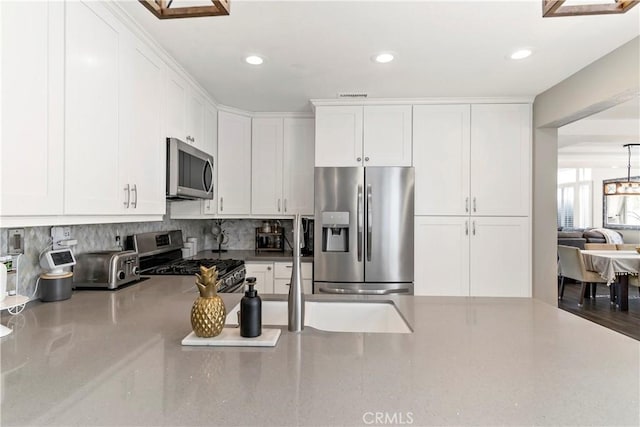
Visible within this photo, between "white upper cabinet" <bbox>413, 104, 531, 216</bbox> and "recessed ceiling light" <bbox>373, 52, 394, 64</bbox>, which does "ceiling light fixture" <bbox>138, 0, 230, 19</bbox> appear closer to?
"recessed ceiling light" <bbox>373, 52, 394, 64</bbox>

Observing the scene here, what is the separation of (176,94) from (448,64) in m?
1.90

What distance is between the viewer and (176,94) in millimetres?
2453

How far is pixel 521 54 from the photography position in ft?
7.41

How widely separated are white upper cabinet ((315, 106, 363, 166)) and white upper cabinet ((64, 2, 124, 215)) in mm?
1792

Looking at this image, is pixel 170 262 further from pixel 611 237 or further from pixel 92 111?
pixel 611 237

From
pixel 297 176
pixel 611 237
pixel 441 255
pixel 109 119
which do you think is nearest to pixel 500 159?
pixel 441 255

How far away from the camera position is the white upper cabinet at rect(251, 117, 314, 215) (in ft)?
11.9

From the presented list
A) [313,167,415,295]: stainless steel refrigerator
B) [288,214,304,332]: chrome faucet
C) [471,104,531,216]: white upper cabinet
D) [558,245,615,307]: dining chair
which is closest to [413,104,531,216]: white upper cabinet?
[471,104,531,216]: white upper cabinet

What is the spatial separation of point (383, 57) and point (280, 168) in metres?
1.66

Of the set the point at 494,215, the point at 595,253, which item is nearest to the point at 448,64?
the point at 494,215

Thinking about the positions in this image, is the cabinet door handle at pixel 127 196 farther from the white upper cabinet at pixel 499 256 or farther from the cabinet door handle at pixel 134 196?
the white upper cabinet at pixel 499 256

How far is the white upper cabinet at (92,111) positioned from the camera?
1.42 meters

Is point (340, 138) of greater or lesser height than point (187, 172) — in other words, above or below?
above

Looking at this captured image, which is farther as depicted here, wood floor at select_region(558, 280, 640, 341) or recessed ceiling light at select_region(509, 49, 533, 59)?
wood floor at select_region(558, 280, 640, 341)
